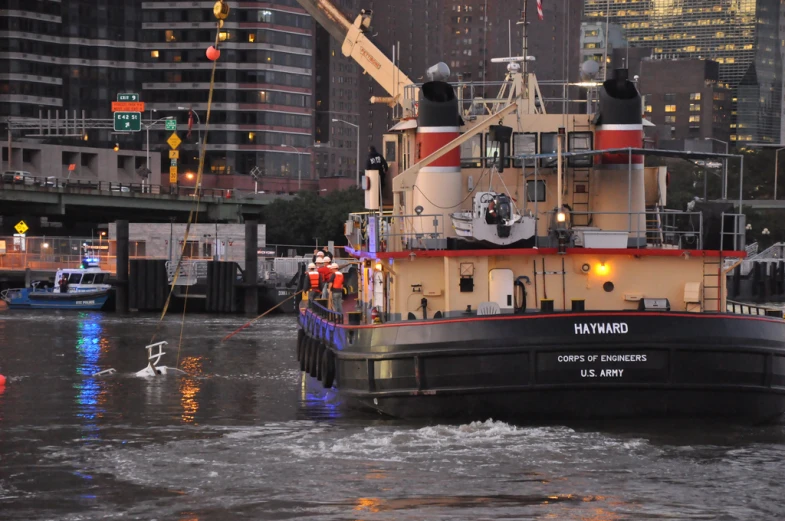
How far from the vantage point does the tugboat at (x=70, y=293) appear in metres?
66.9

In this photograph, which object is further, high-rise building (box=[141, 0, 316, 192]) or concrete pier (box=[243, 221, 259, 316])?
high-rise building (box=[141, 0, 316, 192])

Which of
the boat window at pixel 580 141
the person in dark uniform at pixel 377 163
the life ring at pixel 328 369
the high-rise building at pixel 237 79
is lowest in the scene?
the life ring at pixel 328 369

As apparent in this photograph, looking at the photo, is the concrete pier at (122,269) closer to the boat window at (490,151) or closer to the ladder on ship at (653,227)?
the ladder on ship at (653,227)

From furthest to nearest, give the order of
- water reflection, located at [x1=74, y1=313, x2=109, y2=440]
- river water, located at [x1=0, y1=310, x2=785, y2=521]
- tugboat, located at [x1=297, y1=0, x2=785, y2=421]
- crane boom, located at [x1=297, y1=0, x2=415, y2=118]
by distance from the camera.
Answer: crane boom, located at [x1=297, y1=0, x2=415, y2=118], water reflection, located at [x1=74, y1=313, x2=109, y2=440], tugboat, located at [x1=297, y1=0, x2=785, y2=421], river water, located at [x1=0, y1=310, x2=785, y2=521]

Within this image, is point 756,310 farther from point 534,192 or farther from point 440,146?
point 440,146

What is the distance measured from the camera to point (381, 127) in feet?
646

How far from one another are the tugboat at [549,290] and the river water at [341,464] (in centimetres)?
72

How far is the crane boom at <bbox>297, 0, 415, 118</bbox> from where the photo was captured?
32.9 meters

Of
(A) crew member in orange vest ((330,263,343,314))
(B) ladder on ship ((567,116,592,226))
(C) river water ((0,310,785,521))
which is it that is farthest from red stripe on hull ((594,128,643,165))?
(A) crew member in orange vest ((330,263,343,314))

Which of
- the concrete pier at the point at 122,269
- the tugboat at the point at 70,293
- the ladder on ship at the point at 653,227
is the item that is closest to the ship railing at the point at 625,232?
the ladder on ship at the point at 653,227

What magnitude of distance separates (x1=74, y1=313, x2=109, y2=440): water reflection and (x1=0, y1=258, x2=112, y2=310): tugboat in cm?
812

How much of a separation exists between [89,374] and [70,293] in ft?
106

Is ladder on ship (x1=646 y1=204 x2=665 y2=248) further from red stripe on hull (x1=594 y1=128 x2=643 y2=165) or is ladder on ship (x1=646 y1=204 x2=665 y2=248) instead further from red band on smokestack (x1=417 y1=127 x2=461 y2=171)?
red band on smokestack (x1=417 y1=127 x2=461 y2=171)

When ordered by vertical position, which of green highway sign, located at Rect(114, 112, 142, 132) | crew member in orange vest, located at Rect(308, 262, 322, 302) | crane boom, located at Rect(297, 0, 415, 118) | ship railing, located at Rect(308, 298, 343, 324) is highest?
green highway sign, located at Rect(114, 112, 142, 132)
